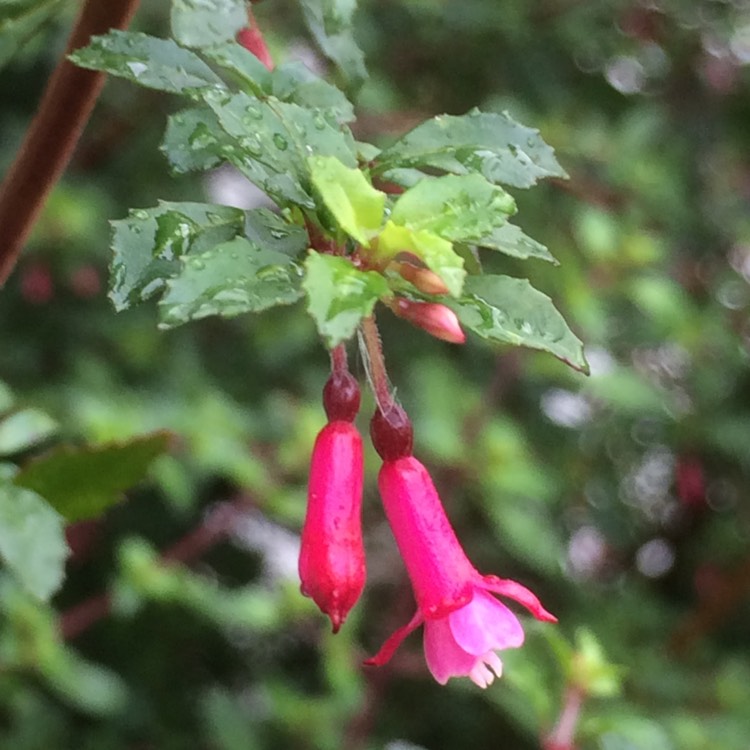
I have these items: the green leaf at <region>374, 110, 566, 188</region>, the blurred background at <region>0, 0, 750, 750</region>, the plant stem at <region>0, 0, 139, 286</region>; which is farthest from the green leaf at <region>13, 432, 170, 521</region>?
the blurred background at <region>0, 0, 750, 750</region>

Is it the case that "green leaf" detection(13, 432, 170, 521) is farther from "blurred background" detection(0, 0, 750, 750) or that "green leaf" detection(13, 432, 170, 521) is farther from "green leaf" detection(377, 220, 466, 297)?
"blurred background" detection(0, 0, 750, 750)

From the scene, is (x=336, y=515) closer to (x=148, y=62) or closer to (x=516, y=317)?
(x=516, y=317)

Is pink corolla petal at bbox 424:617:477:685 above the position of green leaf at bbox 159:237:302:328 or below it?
below

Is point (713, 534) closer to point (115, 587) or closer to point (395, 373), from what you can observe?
point (395, 373)

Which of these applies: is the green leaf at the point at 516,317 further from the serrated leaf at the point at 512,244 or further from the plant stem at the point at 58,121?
the plant stem at the point at 58,121

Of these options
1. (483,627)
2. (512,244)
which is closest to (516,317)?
(512,244)

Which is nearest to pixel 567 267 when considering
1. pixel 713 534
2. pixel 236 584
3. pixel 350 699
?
pixel 350 699
